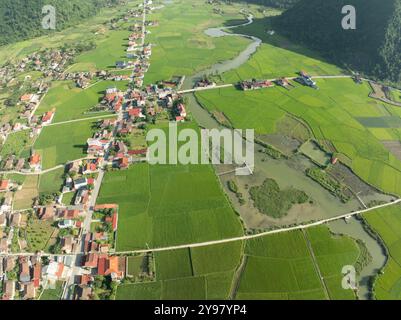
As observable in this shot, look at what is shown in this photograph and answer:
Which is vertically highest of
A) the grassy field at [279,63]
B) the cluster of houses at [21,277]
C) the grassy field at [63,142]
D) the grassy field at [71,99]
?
the grassy field at [279,63]

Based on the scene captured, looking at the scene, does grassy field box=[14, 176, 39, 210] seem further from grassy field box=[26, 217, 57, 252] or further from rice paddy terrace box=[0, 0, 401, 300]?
grassy field box=[26, 217, 57, 252]

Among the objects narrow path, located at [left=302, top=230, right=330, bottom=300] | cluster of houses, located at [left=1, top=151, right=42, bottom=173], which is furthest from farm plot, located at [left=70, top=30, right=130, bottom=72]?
narrow path, located at [left=302, top=230, right=330, bottom=300]

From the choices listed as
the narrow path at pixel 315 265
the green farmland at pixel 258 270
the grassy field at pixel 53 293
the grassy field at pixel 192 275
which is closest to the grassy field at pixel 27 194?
the grassy field at pixel 53 293

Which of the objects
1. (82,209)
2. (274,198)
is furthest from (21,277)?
(274,198)

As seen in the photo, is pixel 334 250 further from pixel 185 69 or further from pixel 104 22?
pixel 104 22

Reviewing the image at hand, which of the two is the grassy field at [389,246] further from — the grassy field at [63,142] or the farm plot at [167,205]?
the grassy field at [63,142]

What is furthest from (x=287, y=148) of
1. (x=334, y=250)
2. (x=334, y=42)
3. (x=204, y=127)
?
(x=334, y=42)

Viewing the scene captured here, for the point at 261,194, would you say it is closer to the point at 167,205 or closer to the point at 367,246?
the point at 167,205
